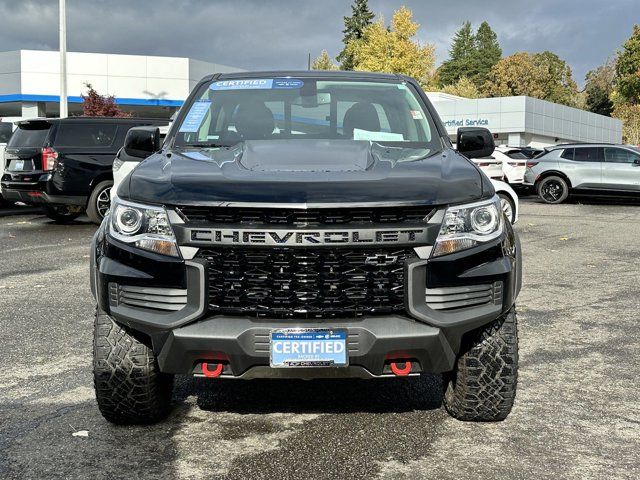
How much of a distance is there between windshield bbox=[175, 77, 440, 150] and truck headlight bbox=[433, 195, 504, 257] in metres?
1.04

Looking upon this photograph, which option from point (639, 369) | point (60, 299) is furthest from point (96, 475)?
point (60, 299)

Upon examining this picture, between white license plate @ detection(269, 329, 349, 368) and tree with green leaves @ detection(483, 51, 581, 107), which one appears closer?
white license plate @ detection(269, 329, 349, 368)

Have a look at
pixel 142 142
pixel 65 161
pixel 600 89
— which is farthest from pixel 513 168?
pixel 600 89

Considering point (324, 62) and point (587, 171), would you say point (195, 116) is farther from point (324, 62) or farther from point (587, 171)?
point (324, 62)

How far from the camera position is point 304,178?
3.49 meters

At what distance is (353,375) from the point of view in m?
3.47

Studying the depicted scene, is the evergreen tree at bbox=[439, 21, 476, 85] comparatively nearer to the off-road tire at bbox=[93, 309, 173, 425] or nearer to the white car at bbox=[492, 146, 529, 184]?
the white car at bbox=[492, 146, 529, 184]

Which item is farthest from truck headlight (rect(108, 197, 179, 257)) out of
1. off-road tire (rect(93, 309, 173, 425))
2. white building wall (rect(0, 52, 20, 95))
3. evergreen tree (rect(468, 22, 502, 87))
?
evergreen tree (rect(468, 22, 502, 87))

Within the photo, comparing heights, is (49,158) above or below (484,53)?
below

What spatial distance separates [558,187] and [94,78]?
99.1ft

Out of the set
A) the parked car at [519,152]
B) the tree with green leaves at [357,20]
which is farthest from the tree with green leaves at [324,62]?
the parked car at [519,152]

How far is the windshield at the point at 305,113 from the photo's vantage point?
15.4ft

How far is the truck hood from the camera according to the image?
11.1 feet

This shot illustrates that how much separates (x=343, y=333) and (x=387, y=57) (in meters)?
53.9
